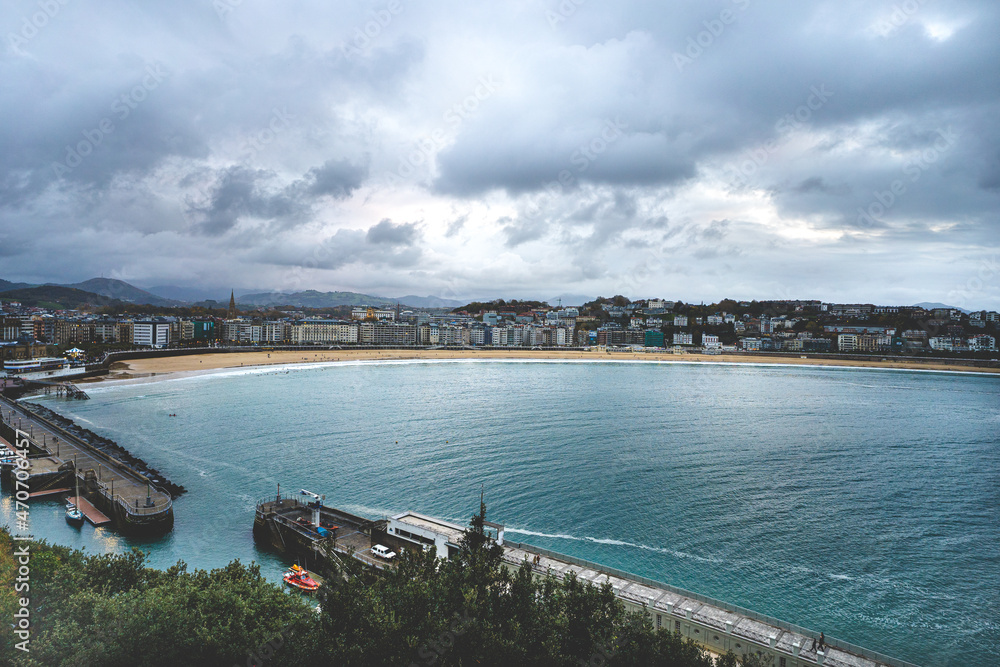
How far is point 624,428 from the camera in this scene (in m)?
38.8

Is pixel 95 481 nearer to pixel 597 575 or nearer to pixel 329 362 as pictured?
pixel 597 575

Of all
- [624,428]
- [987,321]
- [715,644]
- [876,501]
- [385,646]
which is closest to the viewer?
[385,646]

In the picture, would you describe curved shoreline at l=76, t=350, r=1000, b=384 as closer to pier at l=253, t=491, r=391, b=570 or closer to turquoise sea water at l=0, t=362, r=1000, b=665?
turquoise sea water at l=0, t=362, r=1000, b=665

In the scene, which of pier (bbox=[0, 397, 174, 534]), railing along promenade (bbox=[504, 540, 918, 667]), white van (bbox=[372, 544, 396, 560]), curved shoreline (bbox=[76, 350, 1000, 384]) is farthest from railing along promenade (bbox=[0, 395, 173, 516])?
curved shoreline (bbox=[76, 350, 1000, 384])

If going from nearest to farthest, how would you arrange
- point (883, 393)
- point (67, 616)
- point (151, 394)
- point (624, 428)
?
point (67, 616)
point (624, 428)
point (151, 394)
point (883, 393)

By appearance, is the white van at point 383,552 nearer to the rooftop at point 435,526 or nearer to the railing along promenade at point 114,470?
the rooftop at point 435,526

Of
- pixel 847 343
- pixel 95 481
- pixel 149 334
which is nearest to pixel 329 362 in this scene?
pixel 149 334

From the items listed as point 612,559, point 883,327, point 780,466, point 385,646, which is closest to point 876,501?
point 780,466

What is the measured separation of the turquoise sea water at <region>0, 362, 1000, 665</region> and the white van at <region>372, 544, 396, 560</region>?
360 centimetres

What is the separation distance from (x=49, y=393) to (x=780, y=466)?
61.1 m

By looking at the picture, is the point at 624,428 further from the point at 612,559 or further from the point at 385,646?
the point at 385,646

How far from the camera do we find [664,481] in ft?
87.1

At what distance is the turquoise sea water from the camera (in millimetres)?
17031

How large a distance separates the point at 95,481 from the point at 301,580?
13.6 m
